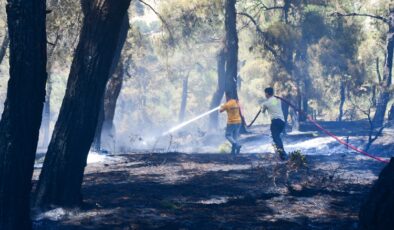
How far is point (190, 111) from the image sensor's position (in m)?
74.4

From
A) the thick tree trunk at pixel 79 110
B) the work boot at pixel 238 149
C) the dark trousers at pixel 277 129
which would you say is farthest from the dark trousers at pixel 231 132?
the thick tree trunk at pixel 79 110

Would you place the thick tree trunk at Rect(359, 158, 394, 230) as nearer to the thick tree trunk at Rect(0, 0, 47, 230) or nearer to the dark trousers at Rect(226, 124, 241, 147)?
the thick tree trunk at Rect(0, 0, 47, 230)

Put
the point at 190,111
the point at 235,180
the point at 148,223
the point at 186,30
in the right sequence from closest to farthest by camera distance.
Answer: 1. the point at 148,223
2. the point at 235,180
3. the point at 186,30
4. the point at 190,111

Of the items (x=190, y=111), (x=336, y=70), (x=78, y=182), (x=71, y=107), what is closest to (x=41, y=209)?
(x=78, y=182)

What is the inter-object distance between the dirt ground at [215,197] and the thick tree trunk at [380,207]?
188 centimetres

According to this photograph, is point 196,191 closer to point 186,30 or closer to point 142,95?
point 186,30

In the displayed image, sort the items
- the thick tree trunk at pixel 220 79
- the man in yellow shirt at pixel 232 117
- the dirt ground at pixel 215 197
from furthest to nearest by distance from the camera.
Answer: the thick tree trunk at pixel 220 79 < the man in yellow shirt at pixel 232 117 < the dirt ground at pixel 215 197

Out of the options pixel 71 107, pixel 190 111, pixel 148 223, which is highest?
pixel 190 111

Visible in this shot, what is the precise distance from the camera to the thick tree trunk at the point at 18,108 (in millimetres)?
5992

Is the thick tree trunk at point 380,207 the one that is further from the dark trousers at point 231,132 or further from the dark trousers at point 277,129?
the dark trousers at point 231,132

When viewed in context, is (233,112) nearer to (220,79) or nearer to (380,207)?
(380,207)

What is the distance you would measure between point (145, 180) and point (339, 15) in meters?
23.4

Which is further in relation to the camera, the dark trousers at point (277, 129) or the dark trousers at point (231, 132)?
the dark trousers at point (231, 132)

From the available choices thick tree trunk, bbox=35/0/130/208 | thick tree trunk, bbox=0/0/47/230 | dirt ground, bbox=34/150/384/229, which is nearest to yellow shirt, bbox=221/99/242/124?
dirt ground, bbox=34/150/384/229
